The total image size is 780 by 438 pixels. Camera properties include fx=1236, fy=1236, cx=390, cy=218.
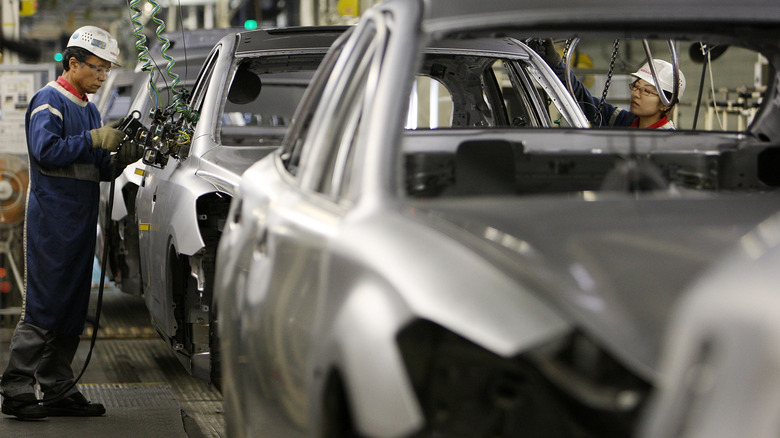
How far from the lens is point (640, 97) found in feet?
24.0

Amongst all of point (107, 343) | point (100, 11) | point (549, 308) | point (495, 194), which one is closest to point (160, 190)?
point (107, 343)

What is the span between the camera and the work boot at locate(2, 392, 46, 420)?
6102 millimetres

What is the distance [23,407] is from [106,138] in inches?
54.9

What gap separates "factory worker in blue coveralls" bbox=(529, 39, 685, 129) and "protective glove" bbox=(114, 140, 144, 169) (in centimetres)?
261

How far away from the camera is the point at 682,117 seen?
18594 millimetres

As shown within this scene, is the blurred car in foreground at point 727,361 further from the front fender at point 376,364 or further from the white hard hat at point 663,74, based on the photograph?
the white hard hat at point 663,74

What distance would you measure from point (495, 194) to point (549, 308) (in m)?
1.67

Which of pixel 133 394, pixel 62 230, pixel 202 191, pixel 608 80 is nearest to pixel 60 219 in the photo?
pixel 62 230

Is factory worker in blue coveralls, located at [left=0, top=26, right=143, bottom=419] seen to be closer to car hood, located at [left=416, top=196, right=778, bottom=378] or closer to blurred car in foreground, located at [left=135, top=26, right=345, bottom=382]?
blurred car in foreground, located at [left=135, top=26, right=345, bottom=382]

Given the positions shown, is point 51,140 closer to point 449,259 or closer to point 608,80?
point 608,80

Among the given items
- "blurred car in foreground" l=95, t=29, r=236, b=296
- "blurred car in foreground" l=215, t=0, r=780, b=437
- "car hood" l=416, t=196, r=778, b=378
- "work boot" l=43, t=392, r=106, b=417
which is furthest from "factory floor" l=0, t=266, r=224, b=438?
"car hood" l=416, t=196, r=778, b=378

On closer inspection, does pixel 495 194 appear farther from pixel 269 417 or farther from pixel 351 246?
pixel 351 246

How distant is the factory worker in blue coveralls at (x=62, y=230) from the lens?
20.1 feet

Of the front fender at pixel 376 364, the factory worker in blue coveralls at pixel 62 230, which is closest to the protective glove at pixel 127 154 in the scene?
the factory worker in blue coveralls at pixel 62 230
